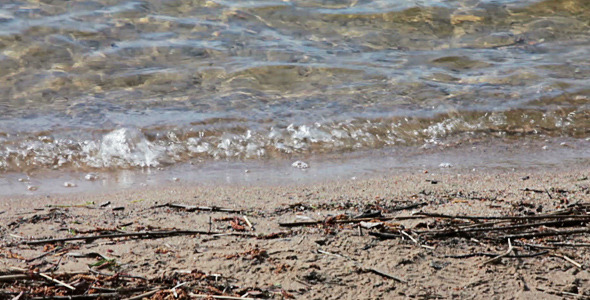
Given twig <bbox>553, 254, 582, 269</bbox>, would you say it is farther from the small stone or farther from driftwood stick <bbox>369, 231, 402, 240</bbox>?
the small stone

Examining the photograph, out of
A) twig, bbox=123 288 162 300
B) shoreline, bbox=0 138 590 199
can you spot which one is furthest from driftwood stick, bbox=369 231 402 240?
shoreline, bbox=0 138 590 199

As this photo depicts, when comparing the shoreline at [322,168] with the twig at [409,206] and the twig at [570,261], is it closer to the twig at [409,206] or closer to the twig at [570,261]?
the twig at [409,206]

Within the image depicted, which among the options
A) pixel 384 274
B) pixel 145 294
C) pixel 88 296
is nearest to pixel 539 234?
pixel 384 274

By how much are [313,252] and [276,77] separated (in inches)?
163

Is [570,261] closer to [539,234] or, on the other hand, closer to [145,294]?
[539,234]

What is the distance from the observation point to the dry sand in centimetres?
210

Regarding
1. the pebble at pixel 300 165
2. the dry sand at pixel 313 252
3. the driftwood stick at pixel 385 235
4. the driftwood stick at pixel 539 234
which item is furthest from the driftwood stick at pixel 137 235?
the pebble at pixel 300 165

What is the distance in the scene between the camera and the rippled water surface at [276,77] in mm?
4934

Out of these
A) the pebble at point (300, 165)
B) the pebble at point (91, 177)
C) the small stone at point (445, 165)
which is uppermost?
the small stone at point (445, 165)

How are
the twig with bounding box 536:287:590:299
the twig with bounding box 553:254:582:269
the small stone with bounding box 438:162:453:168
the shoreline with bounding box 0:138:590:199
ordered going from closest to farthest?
the twig with bounding box 536:287:590:299 → the twig with bounding box 553:254:582:269 → the shoreline with bounding box 0:138:590:199 → the small stone with bounding box 438:162:453:168

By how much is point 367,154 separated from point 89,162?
215 cm

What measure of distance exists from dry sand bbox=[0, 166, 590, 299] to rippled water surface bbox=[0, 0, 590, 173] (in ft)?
5.39

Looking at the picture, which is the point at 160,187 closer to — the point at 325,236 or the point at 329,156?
the point at 329,156

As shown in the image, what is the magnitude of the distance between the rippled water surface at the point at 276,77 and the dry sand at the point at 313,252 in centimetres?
164
